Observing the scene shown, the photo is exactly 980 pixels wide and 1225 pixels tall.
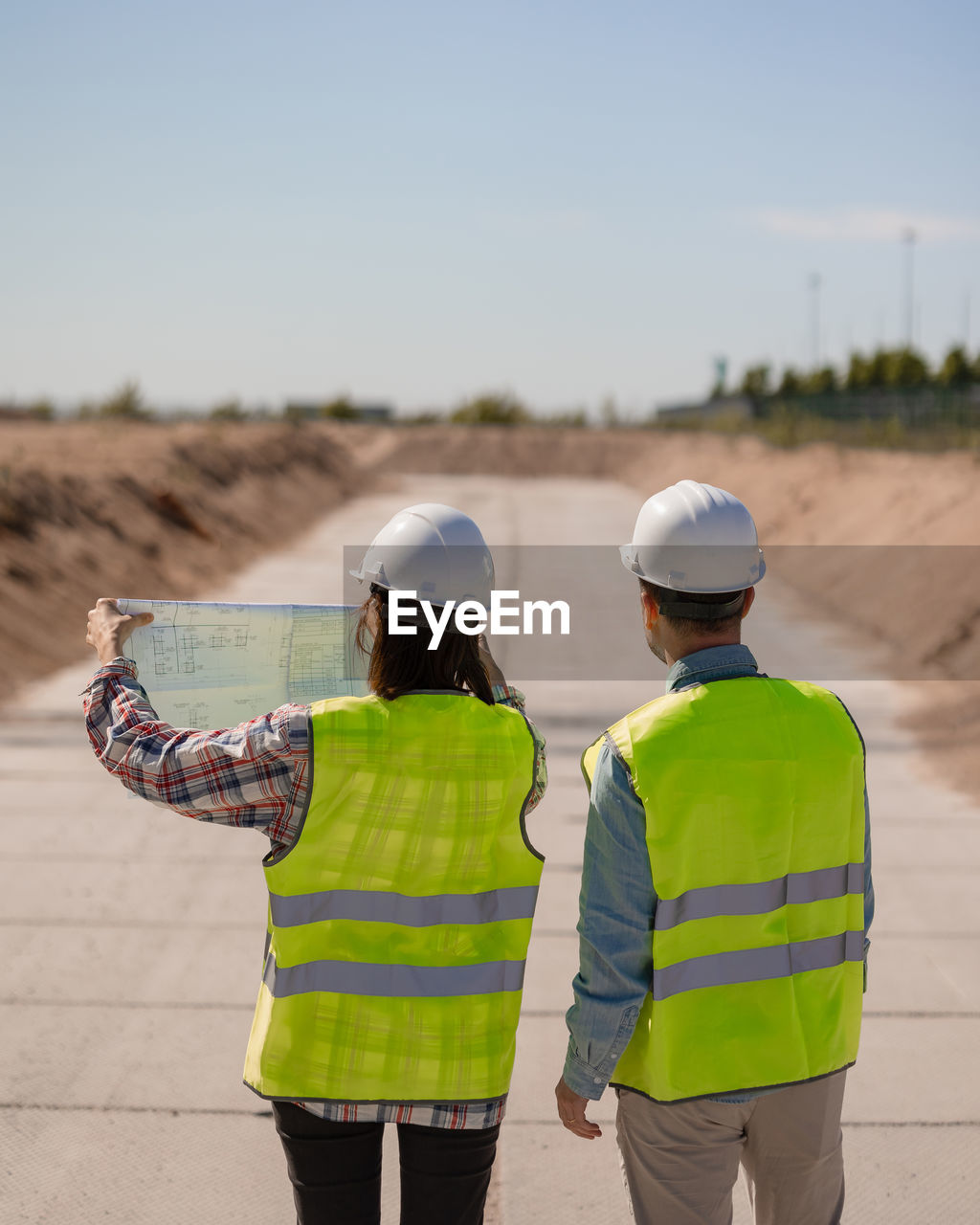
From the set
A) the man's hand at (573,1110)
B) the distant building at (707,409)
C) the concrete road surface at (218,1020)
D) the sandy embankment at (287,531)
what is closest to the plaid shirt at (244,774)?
the man's hand at (573,1110)

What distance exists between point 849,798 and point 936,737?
7.11 meters

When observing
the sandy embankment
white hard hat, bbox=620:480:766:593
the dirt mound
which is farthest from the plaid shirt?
the dirt mound

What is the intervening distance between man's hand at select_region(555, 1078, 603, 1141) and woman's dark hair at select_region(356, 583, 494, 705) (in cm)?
78

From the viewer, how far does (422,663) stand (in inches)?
78.4

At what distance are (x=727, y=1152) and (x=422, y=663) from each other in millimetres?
1082

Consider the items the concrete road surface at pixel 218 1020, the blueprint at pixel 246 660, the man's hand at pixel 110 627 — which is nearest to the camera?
the man's hand at pixel 110 627

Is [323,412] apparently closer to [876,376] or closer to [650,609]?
[876,376]

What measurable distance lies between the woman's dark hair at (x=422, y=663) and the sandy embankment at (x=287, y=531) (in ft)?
20.4

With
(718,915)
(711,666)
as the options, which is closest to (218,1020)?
(718,915)

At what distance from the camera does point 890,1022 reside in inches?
173

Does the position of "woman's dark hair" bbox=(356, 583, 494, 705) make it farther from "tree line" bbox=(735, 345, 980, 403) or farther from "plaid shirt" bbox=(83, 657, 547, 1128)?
"tree line" bbox=(735, 345, 980, 403)

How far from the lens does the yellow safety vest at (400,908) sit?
194 cm

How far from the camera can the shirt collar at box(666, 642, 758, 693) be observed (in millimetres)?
2094

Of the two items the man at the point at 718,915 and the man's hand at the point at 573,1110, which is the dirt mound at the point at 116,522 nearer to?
the man's hand at the point at 573,1110
